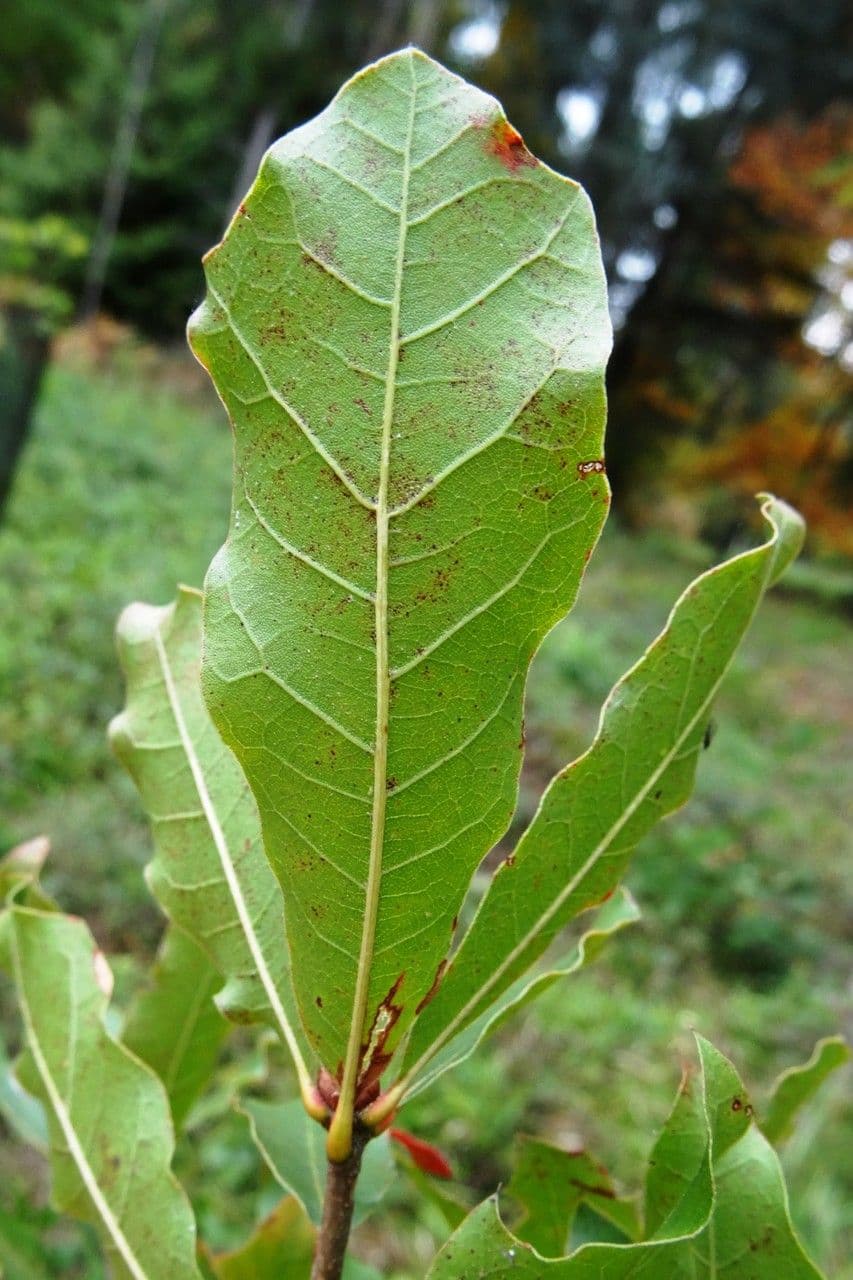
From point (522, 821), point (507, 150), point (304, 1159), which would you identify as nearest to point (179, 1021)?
point (304, 1159)

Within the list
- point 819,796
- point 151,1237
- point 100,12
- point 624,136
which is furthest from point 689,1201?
point 100,12

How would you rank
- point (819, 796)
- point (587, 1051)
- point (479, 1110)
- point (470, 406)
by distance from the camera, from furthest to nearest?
1. point (819, 796)
2. point (587, 1051)
3. point (479, 1110)
4. point (470, 406)

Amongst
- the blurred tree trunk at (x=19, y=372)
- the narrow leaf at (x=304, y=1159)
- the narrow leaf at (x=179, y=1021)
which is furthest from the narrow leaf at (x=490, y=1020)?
the blurred tree trunk at (x=19, y=372)

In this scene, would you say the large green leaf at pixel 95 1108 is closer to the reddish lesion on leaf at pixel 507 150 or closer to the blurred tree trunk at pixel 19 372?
the reddish lesion on leaf at pixel 507 150

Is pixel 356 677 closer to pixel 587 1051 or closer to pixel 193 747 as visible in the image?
pixel 193 747

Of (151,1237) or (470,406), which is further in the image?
(151,1237)

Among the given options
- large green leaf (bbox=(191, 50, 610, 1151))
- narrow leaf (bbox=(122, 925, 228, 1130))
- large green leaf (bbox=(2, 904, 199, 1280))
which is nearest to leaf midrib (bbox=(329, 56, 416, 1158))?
large green leaf (bbox=(191, 50, 610, 1151))

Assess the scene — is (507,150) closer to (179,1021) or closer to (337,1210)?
(337,1210)
